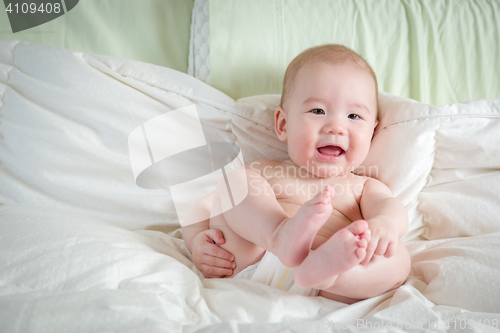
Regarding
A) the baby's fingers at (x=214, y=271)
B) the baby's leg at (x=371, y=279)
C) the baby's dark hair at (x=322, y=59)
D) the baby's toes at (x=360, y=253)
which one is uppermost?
the baby's dark hair at (x=322, y=59)

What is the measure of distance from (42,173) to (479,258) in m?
1.09

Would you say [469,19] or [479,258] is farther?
[469,19]

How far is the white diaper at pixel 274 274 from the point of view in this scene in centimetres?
78

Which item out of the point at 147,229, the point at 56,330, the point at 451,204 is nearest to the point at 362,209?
the point at 451,204

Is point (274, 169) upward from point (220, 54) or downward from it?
downward

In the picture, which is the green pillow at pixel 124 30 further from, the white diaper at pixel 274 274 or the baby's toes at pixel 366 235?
the baby's toes at pixel 366 235

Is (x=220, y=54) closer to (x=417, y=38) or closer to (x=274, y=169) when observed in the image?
(x=274, y=169)

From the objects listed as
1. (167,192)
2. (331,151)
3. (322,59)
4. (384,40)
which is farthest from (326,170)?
(384,40)

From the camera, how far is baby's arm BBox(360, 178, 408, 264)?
69 cm

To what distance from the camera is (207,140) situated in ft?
3.68

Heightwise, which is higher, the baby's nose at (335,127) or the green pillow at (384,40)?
the green pillow at (384,40)

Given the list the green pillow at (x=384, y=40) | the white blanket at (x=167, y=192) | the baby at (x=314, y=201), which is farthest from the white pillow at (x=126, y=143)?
the green pillow at (x=384, y=40)

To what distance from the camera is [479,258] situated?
2.59 feet

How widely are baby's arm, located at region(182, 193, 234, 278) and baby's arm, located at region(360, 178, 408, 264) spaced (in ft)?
1.09
